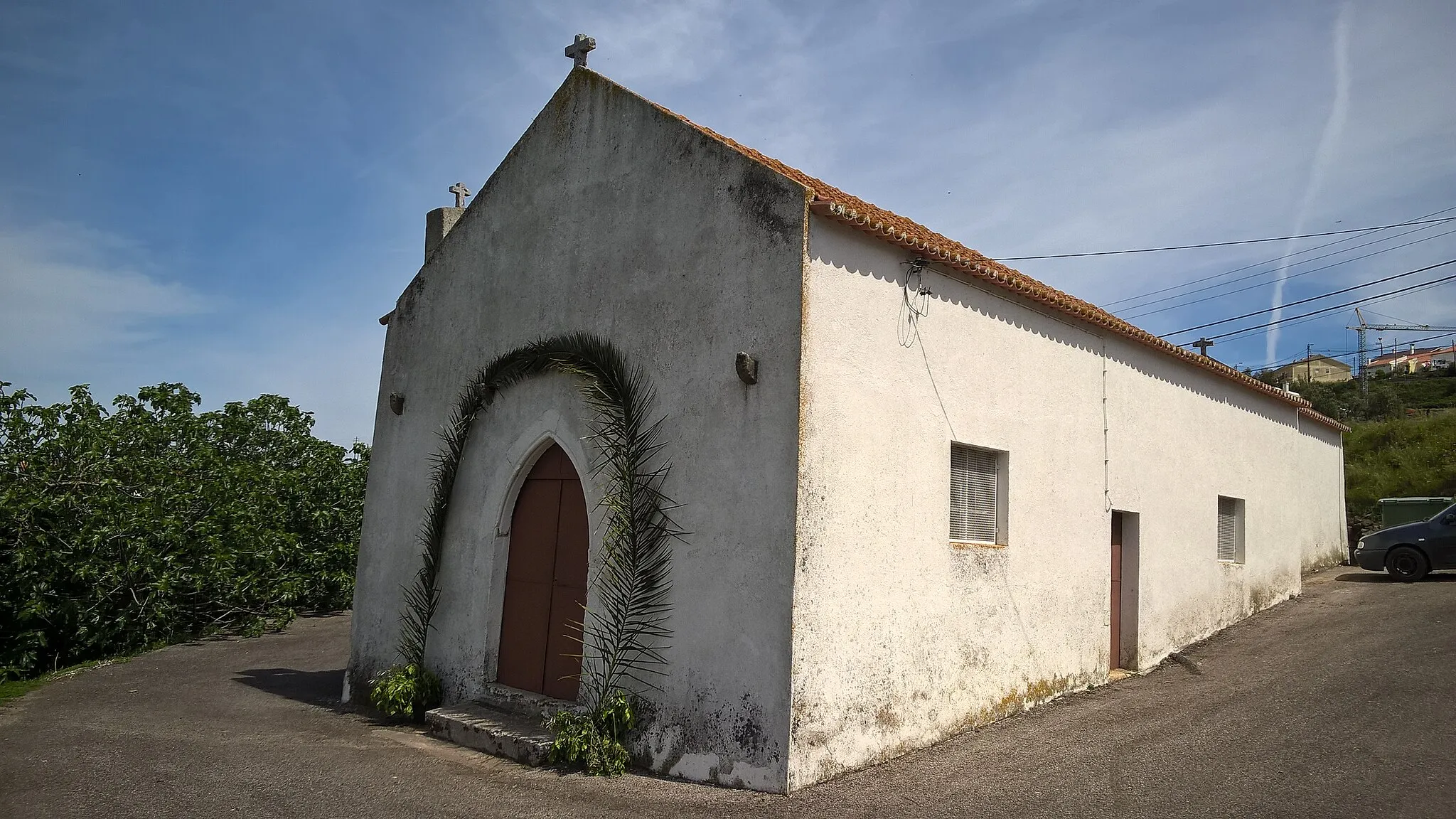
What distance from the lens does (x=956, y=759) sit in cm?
750

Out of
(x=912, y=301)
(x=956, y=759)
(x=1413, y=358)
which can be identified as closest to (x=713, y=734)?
(x=956, y=759)

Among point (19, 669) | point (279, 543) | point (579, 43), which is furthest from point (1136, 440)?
point (19, 669)

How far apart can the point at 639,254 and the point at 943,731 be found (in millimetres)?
4995

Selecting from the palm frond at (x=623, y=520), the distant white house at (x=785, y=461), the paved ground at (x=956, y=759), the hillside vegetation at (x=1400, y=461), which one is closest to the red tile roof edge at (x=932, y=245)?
the distant white house at (x=785, y=461)

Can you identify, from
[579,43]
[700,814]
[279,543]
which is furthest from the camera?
[279,543]

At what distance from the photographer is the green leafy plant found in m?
7.55

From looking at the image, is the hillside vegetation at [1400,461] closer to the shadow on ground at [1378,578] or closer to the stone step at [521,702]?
the shadow on ground at [1378,578]

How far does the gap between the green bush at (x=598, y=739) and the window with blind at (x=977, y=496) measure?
3.32m

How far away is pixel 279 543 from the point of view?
1543cm

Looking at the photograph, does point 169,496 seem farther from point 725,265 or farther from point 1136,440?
point 1136,440

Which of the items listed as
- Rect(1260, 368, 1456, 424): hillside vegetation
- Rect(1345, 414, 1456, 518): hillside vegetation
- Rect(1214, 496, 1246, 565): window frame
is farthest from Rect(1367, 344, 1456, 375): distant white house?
Rect(1214, 496, 1246, 565): window frame

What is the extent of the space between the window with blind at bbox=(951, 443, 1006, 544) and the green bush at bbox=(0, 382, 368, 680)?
37.5ft

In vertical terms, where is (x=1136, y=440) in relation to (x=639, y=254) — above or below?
below

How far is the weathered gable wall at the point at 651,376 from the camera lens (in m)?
6.88
